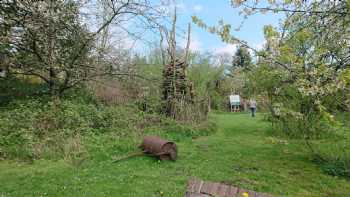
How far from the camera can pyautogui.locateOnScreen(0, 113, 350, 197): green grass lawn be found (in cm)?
295

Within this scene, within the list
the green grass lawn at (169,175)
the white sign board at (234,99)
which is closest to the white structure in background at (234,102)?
the white sign board at (234,99)

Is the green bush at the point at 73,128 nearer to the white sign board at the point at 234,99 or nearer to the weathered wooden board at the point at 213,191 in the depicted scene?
the weathered wooden board at the point at 213,191

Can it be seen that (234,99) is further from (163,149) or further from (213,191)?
(213,191)

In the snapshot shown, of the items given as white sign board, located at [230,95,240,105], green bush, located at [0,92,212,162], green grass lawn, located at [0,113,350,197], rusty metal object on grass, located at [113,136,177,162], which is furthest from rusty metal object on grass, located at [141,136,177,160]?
white sign board, located at [230,95,240,105]

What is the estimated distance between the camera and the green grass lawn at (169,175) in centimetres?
295

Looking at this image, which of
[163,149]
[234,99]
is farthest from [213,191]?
[234,99]

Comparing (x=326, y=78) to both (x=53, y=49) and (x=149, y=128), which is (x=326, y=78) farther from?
(x=53, y=49)

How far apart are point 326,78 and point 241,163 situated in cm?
209

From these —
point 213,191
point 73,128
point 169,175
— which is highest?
point 73,128

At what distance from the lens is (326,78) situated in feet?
8.93

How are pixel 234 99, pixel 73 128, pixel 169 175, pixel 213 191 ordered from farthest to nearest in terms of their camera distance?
pixel 234 99 < pixel 73 128 < pixel 169 175 < pixel 213 191

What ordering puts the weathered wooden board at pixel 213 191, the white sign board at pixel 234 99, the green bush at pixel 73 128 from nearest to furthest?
the weathered wooden board at pixel 213 191
the green bush at pixel 73 128
the white sign board at pixel 234 99

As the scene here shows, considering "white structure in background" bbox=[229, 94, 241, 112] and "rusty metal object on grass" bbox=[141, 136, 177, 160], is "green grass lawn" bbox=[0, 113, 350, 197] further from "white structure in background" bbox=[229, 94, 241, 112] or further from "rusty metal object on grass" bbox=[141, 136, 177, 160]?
"white structure in background" bbox=[229, 94, 241, 112]

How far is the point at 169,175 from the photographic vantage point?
11.5 ft
